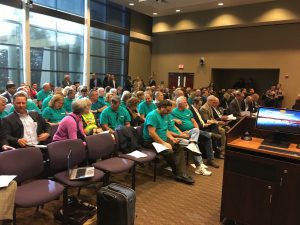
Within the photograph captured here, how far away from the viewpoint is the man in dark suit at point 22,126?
289cm

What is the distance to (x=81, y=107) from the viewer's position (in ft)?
10.6

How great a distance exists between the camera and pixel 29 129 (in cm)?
307

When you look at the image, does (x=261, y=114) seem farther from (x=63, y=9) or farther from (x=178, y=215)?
(x=63, y=9)

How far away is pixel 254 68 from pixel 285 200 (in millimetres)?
11004

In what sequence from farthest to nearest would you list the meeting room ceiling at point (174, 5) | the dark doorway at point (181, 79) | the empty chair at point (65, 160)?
the dark doorway at point (181, 79)
the meeting room ceiling at point (174, 5)
the empty chair at point (65, 160)

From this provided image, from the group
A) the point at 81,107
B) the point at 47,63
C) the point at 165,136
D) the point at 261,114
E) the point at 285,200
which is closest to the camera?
the point at 285,200

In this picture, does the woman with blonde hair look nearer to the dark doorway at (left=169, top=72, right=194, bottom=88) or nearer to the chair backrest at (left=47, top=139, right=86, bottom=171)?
the chair backrest at (left=47, top=139, right=86, bottom=171)

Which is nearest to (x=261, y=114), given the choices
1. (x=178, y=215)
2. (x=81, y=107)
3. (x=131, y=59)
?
(x=178, y=215)

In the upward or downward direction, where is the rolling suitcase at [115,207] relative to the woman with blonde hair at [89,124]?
downward

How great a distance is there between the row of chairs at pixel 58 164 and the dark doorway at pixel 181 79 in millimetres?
10977

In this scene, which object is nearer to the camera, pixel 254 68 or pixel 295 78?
pixel 295 78

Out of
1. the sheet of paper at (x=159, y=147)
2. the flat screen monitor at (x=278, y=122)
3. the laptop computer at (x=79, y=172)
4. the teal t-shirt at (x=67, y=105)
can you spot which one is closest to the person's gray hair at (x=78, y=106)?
the laptop computer at (x=79, y=172)

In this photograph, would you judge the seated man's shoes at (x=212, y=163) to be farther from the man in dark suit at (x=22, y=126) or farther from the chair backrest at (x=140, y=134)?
the man in dark suit at (x=22, y=126)

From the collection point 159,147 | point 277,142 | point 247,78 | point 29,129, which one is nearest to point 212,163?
point 159,147
